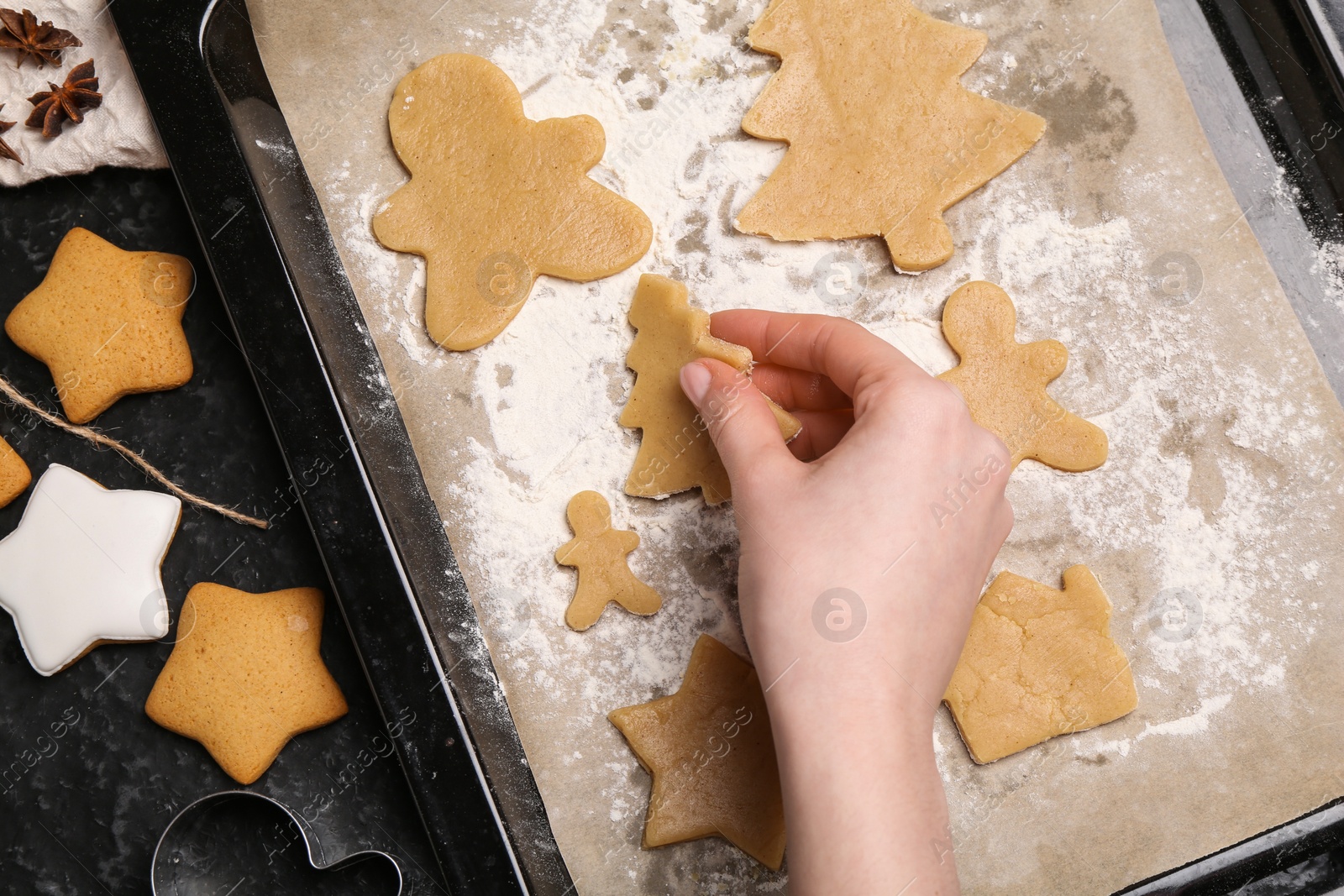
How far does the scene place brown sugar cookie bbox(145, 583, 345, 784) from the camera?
1.43 m

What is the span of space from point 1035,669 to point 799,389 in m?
0.60

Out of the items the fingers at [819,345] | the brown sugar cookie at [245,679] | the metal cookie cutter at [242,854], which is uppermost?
the fingers at [819,345]

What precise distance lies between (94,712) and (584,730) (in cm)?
84

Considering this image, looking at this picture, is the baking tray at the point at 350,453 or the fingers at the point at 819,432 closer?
the baking tray at the point at 350,453

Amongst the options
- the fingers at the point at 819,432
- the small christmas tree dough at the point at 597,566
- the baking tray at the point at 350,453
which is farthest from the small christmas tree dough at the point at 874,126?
the baking tray at the point at 350,453

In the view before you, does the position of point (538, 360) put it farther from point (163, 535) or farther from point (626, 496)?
point (163, 535)

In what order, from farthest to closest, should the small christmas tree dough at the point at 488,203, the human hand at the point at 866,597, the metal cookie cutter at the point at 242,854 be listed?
the small christmas tree dough at the point at 488,203 < the metal cookie cutter at the point at 242,854 < the human hand at the point at 866,597

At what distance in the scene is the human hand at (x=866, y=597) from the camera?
1168 millimetres

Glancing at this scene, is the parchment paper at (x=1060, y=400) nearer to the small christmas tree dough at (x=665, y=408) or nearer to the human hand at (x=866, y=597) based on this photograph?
the small christmas tree dough at (x=665, y=408)

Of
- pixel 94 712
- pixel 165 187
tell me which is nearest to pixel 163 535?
pixel 94 712

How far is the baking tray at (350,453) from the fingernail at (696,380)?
49cm

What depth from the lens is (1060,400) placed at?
1520mm

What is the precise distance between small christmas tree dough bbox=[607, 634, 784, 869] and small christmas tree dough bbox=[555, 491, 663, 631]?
0.44ft

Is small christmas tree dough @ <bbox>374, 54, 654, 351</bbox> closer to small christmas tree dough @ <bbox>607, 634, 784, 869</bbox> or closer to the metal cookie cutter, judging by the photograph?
small christmas tree dough @ <bbox>607, 634, 784, 869</bbox>
